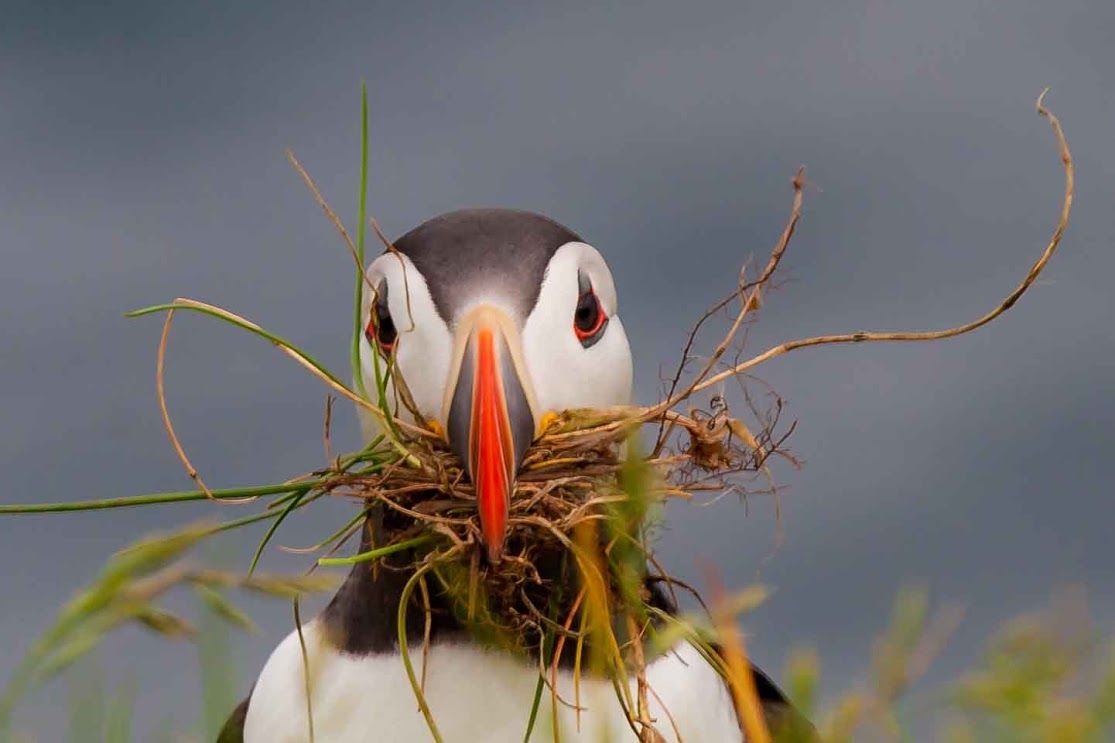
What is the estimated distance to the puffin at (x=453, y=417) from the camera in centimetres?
358

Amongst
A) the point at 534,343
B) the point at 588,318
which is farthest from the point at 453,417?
the point at 588,318

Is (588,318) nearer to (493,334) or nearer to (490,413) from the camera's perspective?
(493,334)

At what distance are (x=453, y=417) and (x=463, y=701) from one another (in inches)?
35.1

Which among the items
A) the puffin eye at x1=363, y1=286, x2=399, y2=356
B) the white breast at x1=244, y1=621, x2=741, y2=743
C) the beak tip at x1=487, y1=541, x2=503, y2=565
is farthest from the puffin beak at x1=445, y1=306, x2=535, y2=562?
the white breast at x1=244, y1=621, x2=741, y2=743

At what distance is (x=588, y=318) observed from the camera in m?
4.02

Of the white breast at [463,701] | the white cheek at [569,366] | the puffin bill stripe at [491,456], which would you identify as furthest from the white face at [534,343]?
the white breast at [463,701]

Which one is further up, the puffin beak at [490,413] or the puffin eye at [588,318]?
the puffin eye at [588,318]

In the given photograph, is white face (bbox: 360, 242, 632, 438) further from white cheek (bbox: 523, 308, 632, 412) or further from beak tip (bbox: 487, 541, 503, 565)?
beak tip (bbox: 487, 541, 503, 565)

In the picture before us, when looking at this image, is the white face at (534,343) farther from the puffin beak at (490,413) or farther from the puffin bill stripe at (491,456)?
the puffin bill stripe at (491,456)

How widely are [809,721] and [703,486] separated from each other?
0.85 m

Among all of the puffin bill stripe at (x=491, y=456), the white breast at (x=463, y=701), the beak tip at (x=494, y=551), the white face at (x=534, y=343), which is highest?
the white face at (x=534, y=343)

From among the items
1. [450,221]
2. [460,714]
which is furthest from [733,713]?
[450,221]

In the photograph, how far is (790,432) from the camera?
11.8ft

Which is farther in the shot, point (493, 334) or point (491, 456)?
point (493, 334)
